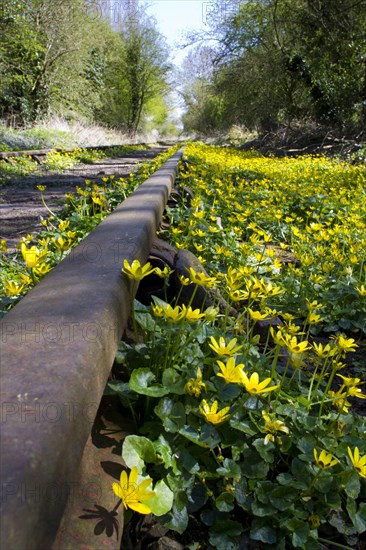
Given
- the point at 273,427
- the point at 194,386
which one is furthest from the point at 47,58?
the point at 273,427

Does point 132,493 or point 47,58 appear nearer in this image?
point 132,493

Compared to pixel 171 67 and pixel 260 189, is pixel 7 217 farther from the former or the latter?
pixel 171 67

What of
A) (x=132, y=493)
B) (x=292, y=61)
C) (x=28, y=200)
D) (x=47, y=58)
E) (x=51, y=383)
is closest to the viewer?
(x=51, y=383)

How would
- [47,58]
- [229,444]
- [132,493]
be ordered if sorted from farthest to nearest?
[47,58]
[229,444]
[132,493]

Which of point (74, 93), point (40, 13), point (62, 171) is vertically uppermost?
point (40, 13)

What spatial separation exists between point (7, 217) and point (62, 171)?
517cm

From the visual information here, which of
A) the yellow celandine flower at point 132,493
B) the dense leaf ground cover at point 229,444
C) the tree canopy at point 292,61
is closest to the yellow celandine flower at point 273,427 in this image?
the dense leaf ground cover at point 229,444

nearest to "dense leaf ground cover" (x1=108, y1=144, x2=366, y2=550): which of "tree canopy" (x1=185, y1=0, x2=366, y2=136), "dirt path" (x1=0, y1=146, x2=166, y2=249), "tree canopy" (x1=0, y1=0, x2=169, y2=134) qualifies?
"dirt path" (x1=0, y1=146, x2=166, y2=249)

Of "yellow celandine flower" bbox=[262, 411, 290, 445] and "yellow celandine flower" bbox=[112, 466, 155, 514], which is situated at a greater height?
"yellow celandine flower" bbox=[112, 466, 155, 514]

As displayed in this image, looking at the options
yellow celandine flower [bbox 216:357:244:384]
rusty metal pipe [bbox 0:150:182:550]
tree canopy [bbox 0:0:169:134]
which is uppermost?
tree canopy [bbox 0:0:169:134]

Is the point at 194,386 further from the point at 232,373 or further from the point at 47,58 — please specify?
the point at 47,58

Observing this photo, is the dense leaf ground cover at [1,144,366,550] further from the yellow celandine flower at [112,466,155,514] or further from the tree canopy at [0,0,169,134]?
the tree canopy at [0,0,169,134]

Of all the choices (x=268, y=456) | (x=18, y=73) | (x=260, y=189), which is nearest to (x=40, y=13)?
(x=18, y=73)

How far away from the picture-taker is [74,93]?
24.2 metres
